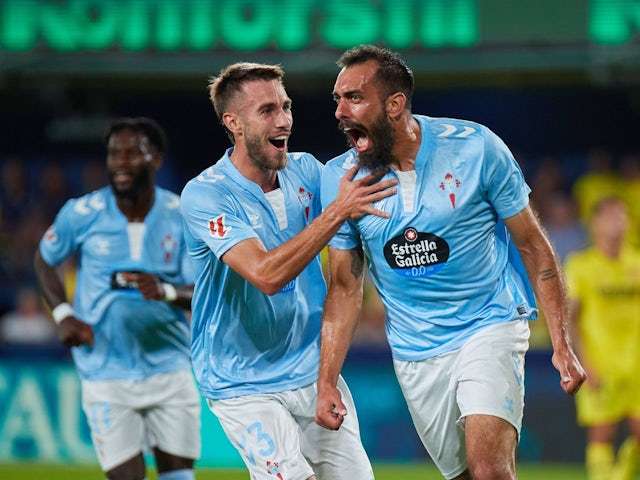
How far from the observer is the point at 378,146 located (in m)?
5.34

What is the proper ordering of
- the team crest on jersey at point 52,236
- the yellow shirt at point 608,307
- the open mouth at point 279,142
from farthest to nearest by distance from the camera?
the yellow shirt at point 608,307 → the team crest on jersey at point 52,236 → the open mouth at point 279,142

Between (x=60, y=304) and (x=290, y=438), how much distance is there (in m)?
2.43

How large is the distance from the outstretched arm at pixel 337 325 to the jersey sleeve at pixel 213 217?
0.45 meters

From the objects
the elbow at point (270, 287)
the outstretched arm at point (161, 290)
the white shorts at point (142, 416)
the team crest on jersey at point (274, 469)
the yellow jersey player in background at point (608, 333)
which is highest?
the elbow at point (270, 287)

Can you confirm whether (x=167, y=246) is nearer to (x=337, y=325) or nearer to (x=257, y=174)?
(x=257, y=174)

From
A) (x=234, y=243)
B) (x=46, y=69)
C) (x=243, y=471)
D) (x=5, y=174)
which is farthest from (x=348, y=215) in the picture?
(x=5, y=174)

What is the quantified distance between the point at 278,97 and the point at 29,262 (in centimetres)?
965

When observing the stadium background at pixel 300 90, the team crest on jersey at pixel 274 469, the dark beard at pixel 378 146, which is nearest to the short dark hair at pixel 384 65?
the dark beard at pixel 378 146

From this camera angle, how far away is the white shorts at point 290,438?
5.24m

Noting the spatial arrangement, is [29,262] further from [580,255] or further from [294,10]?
[580,255]

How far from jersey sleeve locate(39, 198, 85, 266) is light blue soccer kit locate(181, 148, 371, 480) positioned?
1.83 metres

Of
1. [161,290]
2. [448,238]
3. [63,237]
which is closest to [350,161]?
[448,238]

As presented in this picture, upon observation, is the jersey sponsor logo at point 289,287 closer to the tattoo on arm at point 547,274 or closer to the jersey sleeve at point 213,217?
the jersey sleeve at point 213,217

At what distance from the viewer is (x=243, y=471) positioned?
37.0 ft
